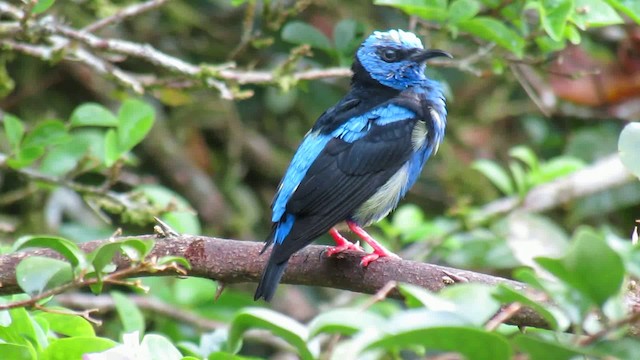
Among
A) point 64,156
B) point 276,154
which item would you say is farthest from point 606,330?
point 276,154

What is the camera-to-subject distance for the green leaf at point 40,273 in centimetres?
224

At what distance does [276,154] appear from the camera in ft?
19.7

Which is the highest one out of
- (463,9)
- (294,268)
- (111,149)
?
(463,9)

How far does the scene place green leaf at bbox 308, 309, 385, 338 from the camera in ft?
4.53

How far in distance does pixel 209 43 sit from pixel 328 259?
299cm

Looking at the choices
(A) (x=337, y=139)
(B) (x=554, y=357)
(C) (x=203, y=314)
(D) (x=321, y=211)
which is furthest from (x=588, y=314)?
(C) (x=203, y=314)

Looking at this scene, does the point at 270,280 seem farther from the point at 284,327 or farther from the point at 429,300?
the point at 429,300

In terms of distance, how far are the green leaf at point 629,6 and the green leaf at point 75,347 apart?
2265 millimetres

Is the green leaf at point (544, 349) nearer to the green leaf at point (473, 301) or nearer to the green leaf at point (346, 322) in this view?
the green leaf at point (473, 301)

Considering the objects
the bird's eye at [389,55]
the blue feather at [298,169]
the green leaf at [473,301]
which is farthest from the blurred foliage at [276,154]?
the blue feather at [298,169]

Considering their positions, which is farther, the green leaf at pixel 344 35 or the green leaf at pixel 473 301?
the green leaf at pixel 344 35

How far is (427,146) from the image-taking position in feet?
13.1

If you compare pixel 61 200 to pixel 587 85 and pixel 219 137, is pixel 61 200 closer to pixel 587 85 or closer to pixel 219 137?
pixel 219 137

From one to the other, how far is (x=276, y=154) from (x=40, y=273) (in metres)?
3.79
